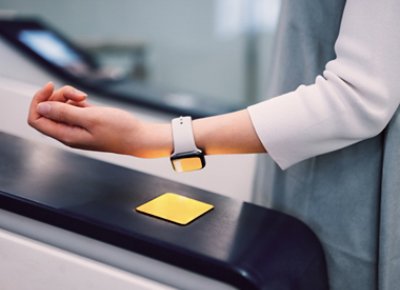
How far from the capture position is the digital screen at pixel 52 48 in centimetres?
149

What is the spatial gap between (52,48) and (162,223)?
39.1 inches

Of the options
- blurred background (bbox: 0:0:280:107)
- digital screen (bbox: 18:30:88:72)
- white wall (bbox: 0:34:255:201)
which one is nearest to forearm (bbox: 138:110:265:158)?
white wall (bbox: 0:34:255:201)

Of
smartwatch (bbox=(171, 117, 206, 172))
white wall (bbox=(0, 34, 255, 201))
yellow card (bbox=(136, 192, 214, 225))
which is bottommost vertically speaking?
white wall (bbox=(0, 34, 255, 201))

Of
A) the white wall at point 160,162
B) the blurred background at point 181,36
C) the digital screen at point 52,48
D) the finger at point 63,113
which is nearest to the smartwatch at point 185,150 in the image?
the finger at point 63,113

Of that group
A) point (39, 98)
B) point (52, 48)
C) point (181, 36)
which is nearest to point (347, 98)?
point (39, 98)

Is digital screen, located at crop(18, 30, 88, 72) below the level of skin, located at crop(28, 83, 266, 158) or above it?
below

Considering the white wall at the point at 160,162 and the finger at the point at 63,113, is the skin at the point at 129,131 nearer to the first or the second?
the finger at the point at 63,113

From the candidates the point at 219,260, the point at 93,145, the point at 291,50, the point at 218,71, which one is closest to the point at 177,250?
the point at 219,260

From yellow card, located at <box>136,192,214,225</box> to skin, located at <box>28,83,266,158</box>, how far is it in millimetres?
59

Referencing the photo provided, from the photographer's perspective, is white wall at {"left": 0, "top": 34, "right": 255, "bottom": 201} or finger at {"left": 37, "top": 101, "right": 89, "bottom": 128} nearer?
finger at {"left": 37, "top": 101, "right": 89, "bottom": 128}

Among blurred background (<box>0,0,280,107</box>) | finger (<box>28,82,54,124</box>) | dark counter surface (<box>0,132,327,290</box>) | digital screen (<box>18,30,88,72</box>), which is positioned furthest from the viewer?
blurred background (<box>0,0,280,107</box>)

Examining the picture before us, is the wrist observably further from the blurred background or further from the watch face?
the blurred background

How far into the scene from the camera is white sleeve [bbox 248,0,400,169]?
0.64 meters

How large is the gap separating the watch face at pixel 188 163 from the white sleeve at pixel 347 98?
0.08 metres
